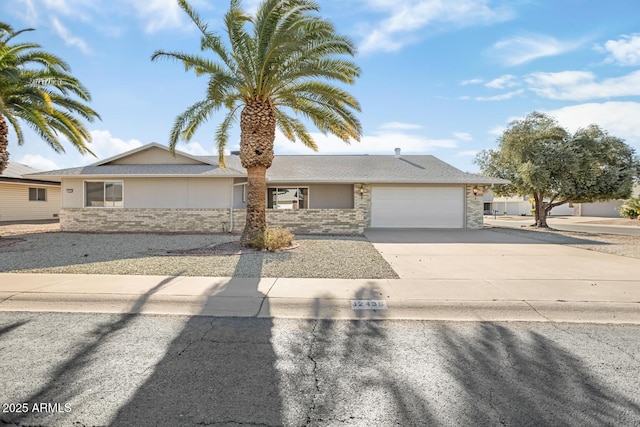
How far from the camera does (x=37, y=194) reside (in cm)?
2455

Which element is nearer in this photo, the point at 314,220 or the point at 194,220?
the point at 194,220

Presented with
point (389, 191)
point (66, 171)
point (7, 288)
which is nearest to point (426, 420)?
point (7, 288)

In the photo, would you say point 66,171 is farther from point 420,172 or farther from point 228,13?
point 420,172

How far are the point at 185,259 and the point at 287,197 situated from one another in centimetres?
1064

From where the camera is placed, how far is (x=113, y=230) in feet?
55.7

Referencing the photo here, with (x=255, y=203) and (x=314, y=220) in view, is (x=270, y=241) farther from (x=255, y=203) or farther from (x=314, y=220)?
(x=314, y=220)

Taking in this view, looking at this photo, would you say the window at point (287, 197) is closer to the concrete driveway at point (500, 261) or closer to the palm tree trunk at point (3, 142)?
the concrete driveway at point (500, 261)

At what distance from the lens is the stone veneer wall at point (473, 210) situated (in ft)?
62.8

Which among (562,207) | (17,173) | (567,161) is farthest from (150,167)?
(562,207)

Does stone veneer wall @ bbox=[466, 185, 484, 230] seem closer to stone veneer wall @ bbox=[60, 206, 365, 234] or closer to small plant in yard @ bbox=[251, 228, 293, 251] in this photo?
stone veneer wall @ bbox=[60, 206, 365, 234]

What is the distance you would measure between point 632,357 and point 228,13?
38.2 feet

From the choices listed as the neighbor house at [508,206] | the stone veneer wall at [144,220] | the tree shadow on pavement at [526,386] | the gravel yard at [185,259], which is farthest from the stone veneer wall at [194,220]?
the neighbor house at [508,206]

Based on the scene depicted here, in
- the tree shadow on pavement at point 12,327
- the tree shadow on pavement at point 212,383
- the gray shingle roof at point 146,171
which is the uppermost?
the gray shingle roof at point 146,171

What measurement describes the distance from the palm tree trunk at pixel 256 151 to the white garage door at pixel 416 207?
30.0ft
